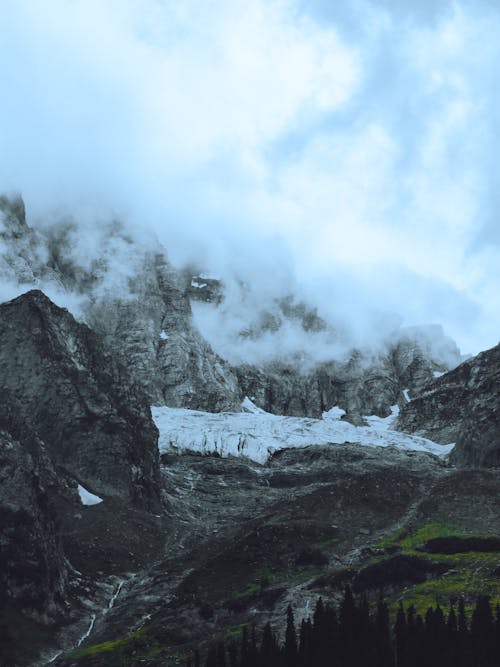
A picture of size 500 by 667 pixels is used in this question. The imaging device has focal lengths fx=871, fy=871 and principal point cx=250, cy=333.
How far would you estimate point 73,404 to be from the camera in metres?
181

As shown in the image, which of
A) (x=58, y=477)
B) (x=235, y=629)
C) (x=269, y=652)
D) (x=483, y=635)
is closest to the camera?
(x=483, y=635)

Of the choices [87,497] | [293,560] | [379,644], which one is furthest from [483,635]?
[87,497]

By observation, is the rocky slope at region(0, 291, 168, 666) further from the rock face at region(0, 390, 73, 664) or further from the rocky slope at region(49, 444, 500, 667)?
the rocky slope at region(49, 444, 500, 667)

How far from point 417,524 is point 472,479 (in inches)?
1042

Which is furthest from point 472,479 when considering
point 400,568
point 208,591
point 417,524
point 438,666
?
point 438,666

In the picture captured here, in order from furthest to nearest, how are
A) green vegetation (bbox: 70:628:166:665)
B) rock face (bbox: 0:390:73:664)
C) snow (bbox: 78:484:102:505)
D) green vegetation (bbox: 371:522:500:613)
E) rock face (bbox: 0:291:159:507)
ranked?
rock face (bbox: 0:291:159:507), snow (bbox: 78:484:102:505), rock face (bbox: 0:390:73:664), green vegetation (bbox: 371:522:500:613), green vegetation (bbox: 70:628:166:665)

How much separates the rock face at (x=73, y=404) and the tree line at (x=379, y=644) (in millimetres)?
86736

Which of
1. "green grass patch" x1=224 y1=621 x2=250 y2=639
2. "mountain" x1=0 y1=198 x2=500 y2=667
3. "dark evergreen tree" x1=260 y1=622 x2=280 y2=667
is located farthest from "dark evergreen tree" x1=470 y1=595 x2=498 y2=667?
"green grass patch" x1=224 y1=621 x2=250 y2=639

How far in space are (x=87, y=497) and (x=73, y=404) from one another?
27640 millimetres

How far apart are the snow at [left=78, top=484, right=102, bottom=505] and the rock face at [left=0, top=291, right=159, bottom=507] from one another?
5183 mm

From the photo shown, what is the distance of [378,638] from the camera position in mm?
83938

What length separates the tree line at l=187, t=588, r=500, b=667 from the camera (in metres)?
79.1

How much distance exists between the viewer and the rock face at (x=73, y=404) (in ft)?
572

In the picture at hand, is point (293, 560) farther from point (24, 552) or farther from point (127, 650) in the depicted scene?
point (24, 552)
